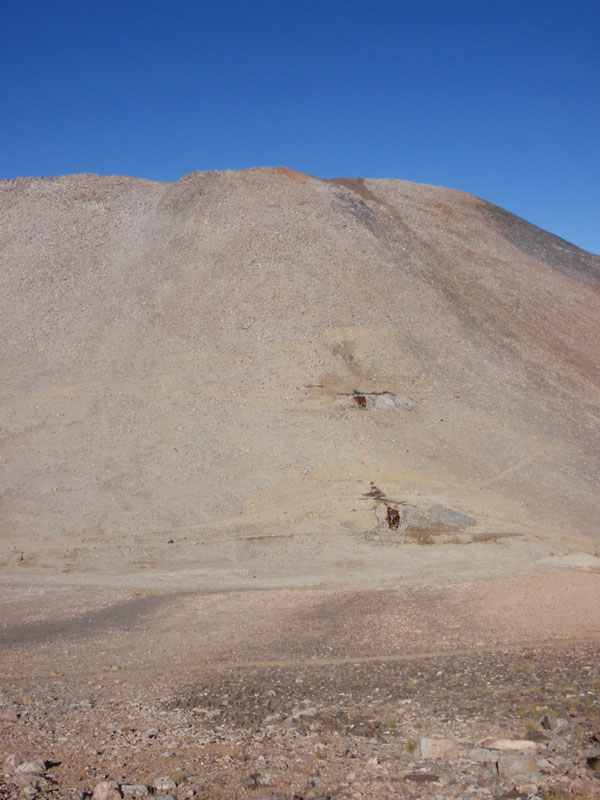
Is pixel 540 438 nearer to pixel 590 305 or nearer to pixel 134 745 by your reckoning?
pixel 590 305

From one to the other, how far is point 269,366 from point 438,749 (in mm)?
20399

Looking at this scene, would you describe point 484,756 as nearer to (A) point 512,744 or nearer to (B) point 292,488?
(A) point 512,744

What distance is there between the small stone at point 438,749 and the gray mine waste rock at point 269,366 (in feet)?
35.3

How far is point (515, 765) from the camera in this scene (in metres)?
5.49

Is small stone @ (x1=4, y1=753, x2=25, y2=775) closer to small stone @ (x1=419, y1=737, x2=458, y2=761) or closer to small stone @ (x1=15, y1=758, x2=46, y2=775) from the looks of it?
small stone @ (x1=15, y1=758, x2=46, y2=775)

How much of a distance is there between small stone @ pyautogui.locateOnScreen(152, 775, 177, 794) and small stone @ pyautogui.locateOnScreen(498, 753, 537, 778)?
2.58 metres

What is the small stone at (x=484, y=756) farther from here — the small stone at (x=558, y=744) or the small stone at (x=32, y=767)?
the small stone at (x=32, y=767)

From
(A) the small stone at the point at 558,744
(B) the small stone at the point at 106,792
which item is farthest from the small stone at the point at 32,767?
(A) the small stone at the point at 558,744

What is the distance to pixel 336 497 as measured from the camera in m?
19.3

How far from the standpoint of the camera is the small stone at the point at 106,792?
5137 mm

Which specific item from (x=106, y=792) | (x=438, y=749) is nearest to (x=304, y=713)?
(x=438, y=749)

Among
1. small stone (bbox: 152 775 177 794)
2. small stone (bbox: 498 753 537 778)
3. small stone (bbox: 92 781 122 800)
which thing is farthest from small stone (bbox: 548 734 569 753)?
small stone (bbox: 92 781 122 800)

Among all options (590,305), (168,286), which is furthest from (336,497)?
(590,305)

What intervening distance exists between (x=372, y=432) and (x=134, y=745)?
16670mm
